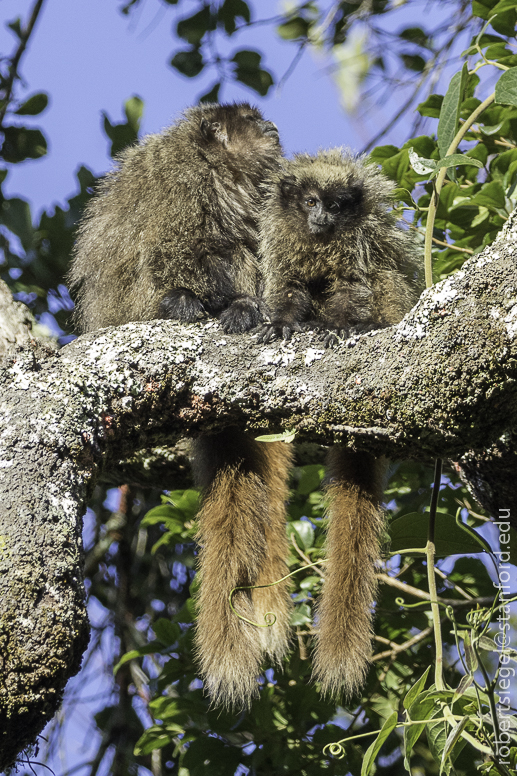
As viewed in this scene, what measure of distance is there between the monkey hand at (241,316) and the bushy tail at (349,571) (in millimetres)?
485

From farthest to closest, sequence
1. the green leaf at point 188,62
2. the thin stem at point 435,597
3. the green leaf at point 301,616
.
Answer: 1. the green leaf at point 188,62
2. the green leaf at point 301,616
3. the thin stem at point 435,597

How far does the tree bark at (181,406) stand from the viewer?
5.13 ft

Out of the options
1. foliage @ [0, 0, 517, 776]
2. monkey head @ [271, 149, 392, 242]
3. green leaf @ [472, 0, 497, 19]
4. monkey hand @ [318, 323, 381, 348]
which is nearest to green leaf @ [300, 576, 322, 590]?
foliage @ [0, 0, 517, 776]

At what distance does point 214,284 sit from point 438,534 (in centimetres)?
117

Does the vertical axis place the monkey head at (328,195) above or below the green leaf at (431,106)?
below

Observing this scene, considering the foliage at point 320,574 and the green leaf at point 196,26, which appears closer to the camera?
the foliage at point 320,574

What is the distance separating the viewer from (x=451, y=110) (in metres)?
1.93

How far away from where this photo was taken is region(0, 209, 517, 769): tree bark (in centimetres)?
157

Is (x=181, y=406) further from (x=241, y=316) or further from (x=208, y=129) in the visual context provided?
(x=208, y=129)

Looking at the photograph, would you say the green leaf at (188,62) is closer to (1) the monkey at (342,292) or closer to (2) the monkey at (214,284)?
(2) the monkey at (214,284)

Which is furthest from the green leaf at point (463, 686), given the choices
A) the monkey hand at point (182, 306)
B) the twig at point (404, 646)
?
the monkey hand at point (182, 306)

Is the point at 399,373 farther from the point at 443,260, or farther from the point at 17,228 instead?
the point at 17,228

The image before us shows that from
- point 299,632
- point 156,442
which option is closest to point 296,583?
point 299,632

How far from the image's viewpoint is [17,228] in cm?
362
